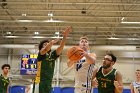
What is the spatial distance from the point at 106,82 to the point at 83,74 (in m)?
0.46

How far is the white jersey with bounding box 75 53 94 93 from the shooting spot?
15.5 ft

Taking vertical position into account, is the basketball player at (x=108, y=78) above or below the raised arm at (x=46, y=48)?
below

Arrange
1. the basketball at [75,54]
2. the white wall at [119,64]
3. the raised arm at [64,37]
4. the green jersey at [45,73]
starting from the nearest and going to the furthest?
the basketball at [75,54] < the green jersey at [45,73] < the raised arm at [64,37] < the white wall at [119,64]

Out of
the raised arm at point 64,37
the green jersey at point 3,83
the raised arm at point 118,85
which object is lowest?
the green jersey at point 3,83

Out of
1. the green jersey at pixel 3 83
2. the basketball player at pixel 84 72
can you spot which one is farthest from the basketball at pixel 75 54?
the green jersey at pixel 3 83

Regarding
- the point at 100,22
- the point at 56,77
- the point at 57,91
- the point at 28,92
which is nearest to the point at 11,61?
the point at 56,77

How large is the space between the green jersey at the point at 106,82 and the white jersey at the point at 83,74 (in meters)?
0.23

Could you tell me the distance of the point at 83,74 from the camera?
4.74 meters

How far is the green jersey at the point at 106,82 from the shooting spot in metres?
4.79

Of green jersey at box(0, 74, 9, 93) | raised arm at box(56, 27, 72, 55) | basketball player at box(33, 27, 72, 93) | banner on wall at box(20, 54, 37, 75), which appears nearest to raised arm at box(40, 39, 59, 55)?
basketball player at box(33, 27, 72, 93)

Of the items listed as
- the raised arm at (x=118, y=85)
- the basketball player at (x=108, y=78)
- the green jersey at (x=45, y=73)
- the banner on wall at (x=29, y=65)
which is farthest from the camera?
the banner on wall at (x=29, y=65)

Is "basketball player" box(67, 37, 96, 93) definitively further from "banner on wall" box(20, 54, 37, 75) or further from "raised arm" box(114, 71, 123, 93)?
"banner on wall" box(20, 54, 37, 75)

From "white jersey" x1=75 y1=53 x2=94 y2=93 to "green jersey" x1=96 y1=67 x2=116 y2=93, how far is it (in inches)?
9.2

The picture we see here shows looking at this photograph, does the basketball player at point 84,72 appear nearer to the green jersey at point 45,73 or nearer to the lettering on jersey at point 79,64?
the lettering on jersey at point 79,64
